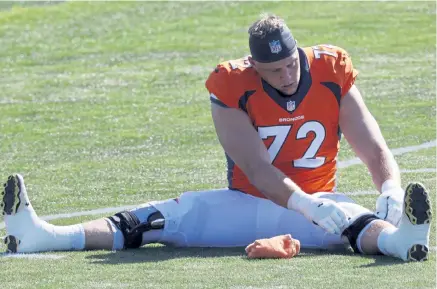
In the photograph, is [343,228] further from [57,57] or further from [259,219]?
[57,57]

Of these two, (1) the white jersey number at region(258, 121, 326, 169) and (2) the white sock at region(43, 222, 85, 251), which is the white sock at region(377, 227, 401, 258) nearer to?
(1) the white jersey number at region(258, 121, 326, 169)

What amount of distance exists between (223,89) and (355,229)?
3.73ft

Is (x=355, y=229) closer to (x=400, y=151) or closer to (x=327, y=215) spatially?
(x=327, y=215)

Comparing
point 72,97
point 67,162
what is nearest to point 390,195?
point 67,162

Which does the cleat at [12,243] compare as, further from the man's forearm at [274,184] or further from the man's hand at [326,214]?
the man's hand at [326,214]

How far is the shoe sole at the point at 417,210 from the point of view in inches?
242

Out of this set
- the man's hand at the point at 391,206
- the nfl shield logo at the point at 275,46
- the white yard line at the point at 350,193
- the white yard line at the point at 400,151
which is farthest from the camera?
the white yard line at the point at 400,151

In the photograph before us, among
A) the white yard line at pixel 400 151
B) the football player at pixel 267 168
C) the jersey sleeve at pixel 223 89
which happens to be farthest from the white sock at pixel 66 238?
the white yard line at pixel 400 151

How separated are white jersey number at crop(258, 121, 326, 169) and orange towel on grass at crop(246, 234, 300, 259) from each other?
0.66 meters

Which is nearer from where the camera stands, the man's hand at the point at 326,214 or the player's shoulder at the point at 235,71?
the man's hand at the point at 326,214

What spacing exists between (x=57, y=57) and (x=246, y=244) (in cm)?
1153

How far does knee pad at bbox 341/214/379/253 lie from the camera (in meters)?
6.57

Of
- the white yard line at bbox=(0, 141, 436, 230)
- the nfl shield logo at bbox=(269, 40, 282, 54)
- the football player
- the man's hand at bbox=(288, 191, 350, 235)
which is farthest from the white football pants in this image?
the white yard line at bbox=(0, 141, 436, 230)

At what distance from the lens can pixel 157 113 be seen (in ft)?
46.0
